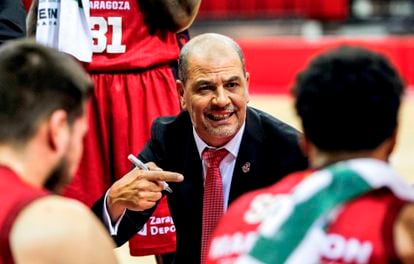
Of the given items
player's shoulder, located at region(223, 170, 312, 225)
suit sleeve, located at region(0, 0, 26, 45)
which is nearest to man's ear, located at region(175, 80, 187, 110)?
suit sleeve, located at region(0, 0, 26, 45)

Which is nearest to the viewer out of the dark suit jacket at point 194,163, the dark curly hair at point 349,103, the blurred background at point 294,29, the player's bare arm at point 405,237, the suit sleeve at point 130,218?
the player's bare arm at point 405,237

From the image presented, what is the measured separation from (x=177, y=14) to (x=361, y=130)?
2.02 m

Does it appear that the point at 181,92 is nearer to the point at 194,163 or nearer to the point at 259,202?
the point at 194,163

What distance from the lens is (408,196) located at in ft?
7.71

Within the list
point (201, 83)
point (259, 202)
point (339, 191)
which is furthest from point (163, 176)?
point (339, 191)

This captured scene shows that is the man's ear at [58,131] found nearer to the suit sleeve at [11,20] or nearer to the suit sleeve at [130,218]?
the suit sleeve at [130,218]

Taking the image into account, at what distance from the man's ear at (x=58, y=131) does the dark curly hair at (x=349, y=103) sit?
47 centimetres

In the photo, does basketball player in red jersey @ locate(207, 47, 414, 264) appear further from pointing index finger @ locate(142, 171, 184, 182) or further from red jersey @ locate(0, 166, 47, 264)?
pointing index finger @ locate(142, 171, 184, 182)

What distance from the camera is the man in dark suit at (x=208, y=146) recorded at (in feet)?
12.6

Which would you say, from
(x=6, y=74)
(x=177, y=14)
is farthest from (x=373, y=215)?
(x=177, y=14)

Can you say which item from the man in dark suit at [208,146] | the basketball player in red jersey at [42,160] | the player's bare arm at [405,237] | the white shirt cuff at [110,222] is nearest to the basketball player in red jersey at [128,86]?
the man in dark suit at [208,146]

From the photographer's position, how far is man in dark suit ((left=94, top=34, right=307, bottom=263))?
3850mm

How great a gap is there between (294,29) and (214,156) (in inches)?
406

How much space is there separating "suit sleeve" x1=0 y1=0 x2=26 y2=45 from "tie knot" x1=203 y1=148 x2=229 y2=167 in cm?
80
